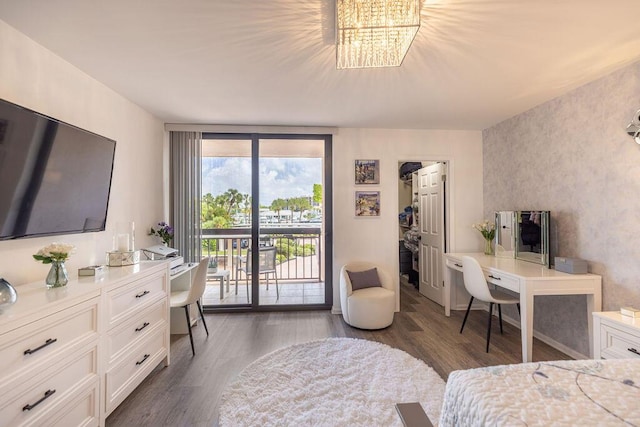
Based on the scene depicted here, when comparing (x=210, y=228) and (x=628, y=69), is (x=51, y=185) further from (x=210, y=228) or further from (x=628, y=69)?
(x=628, y=69)

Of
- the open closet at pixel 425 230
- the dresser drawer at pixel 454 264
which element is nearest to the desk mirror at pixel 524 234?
the dresser drawer at pixel 454 264

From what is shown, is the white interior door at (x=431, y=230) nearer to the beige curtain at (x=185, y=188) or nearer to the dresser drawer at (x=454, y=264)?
the dresser drawer at (x=454, y=264)

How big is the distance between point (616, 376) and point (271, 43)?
7.69 ft

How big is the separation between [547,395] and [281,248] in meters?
3.40

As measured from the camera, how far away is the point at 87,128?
7.09ft

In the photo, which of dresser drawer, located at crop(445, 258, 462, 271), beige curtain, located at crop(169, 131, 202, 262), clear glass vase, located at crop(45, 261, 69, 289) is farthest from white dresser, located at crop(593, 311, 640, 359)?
beige curtain, located at crop(169, 131, 202, 262)

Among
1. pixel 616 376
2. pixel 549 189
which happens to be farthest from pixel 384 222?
pixel 616 376

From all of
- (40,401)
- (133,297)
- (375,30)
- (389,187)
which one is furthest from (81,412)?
(389,187)

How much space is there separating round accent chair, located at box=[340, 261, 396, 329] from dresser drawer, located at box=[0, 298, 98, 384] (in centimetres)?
225

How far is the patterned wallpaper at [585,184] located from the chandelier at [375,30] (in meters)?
1.87

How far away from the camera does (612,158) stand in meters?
2.16

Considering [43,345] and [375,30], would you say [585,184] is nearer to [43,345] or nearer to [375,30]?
[375,30]

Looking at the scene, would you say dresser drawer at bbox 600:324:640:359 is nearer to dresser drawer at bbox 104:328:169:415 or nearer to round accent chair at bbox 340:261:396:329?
round accent chair at bbox 340:261:396:329

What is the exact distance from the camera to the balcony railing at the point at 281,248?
373 centimetres
